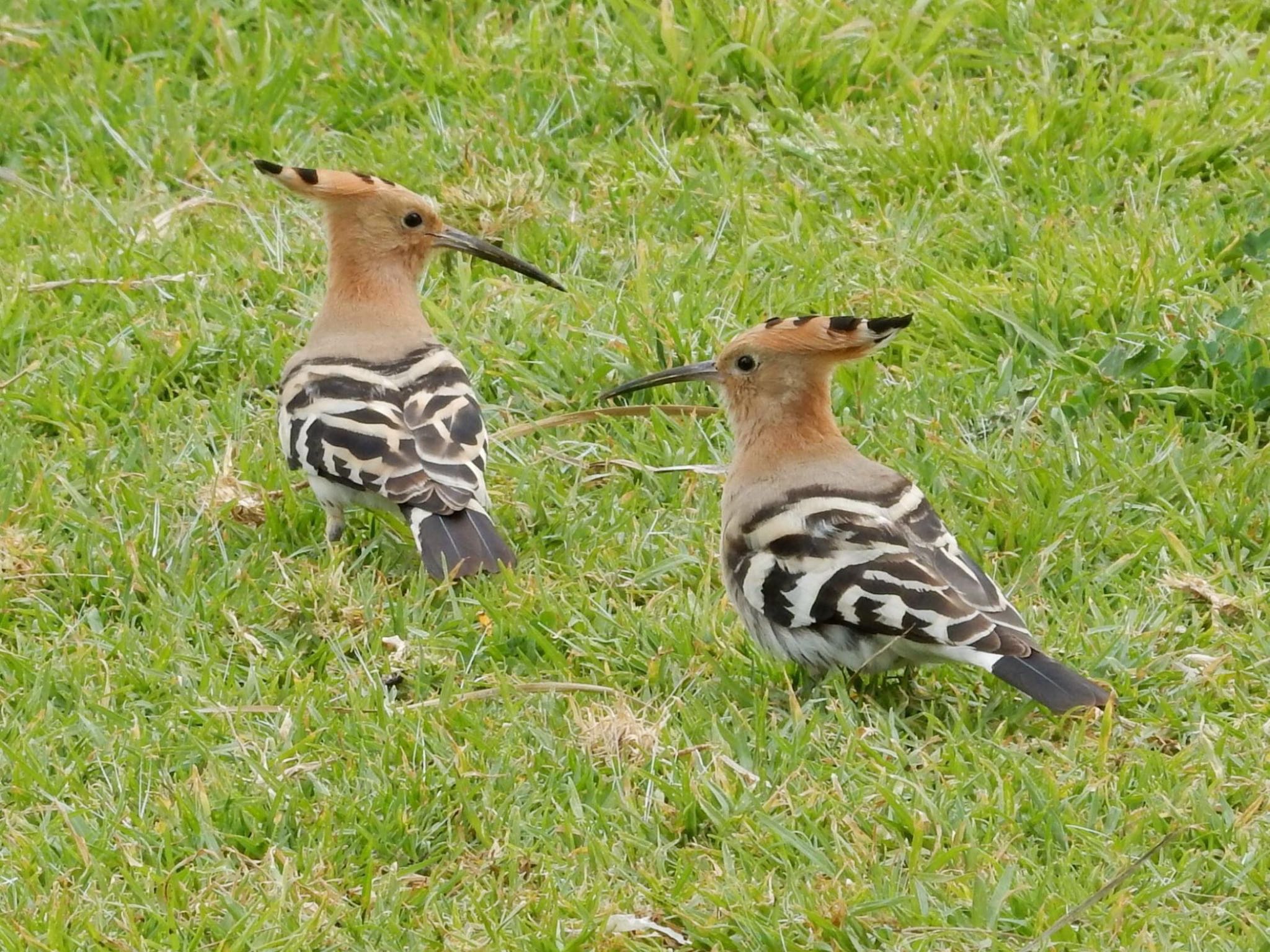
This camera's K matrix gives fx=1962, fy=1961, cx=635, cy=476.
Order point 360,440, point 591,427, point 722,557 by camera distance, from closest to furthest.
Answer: point 722,557 → point 360,440 → point 591,427

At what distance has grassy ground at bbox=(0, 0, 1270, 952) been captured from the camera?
3340 mm

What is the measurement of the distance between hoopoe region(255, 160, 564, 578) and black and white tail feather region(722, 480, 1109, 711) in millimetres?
703

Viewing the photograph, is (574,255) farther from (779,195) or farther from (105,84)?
(105,84)

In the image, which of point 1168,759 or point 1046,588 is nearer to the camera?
point 1168,759

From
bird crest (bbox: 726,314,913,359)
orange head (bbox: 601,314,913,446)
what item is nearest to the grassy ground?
orange head (bbox: 601,314,913,446)

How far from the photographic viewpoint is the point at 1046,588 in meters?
4.23

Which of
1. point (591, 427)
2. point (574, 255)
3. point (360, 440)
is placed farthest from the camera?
point (574, 255)

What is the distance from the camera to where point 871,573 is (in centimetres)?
376

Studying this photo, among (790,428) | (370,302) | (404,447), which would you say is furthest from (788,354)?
(370,302)

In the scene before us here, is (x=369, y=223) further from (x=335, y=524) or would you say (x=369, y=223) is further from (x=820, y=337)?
(x=820, y=337)

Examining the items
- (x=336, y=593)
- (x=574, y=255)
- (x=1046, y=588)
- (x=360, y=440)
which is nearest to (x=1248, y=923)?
(x=1046, y=588)

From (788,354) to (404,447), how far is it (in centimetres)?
94

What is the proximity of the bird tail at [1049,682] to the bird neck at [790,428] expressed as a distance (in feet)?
2.52

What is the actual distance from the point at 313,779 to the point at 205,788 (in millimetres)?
194
